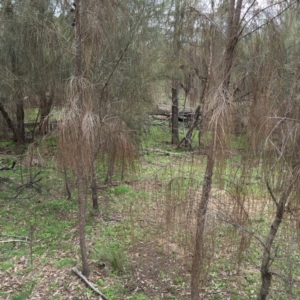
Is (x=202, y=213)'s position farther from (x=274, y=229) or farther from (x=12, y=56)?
(x=12, y=56)

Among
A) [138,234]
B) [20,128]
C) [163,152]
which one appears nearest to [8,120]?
[20,128]

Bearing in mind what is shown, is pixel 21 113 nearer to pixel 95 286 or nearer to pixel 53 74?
pixel 53 74

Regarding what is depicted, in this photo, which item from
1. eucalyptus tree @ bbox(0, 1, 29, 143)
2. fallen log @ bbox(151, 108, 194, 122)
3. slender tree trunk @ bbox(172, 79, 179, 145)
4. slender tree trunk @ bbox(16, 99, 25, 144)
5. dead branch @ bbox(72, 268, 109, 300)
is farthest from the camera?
slender tree trunk @ bbox(172, 79, 179, 145)

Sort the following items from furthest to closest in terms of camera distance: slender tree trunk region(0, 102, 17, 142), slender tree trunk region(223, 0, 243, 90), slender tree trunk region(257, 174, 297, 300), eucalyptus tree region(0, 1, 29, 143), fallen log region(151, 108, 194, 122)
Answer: slender tree trunk region(0, 102, 17, 142) → eucalyptus tree region(0, 1, 29, 143) → fallen log region(151, 108, 194, 122) → slender tree trunk region(257, 174, 297, 300) → slender tree trunk region(223, 0, 243, 90)

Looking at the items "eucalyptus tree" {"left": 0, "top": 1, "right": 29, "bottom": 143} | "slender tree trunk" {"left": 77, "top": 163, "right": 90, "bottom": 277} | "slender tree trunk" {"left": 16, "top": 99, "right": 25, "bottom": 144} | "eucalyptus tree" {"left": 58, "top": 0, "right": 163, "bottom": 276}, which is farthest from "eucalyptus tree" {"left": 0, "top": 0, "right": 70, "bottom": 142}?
"slender tree trunk" {"left": 16, "top": 99, "right": 25, "bottom": 144}

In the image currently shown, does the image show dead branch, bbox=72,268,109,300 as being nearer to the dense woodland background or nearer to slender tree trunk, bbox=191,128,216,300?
the dense woodland background

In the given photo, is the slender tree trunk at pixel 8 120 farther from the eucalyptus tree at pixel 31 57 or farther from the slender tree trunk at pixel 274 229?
the slender tree trunk at pixel 274 229

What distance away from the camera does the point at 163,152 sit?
3520 millimetres

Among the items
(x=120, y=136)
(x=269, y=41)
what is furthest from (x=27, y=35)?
(x=269, y=41)

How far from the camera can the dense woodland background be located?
8.36 feet

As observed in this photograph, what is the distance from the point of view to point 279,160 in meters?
2.60

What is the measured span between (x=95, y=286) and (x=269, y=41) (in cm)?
348

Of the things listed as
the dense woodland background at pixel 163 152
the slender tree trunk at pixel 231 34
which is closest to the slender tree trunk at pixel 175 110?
the dense woodland background at pixel 163 152

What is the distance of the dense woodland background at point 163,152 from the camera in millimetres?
2547
